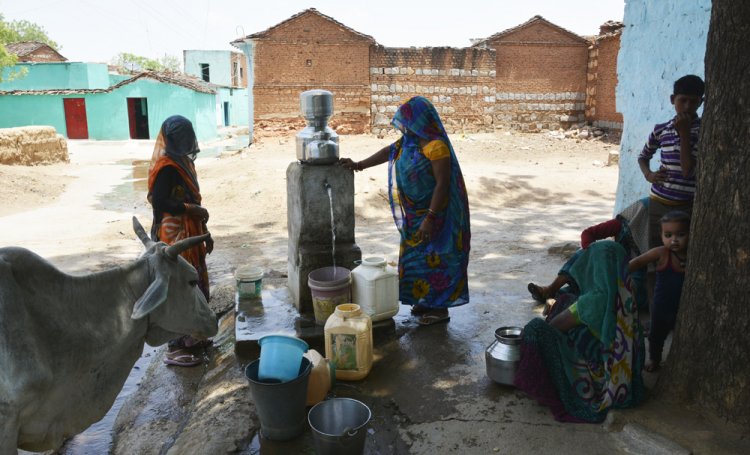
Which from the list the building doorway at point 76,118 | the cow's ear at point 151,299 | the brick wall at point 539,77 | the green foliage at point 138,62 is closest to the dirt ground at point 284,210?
the cow's ear at point 151,299

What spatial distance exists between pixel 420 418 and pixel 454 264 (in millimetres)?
1344

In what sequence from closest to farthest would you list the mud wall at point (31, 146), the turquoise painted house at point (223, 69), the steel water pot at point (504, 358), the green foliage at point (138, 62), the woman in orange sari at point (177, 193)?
the steel water pot at point (504, 358), the woman in orange sari at point (177, 193), the mud wall at point (31, 146), the turquoise painted house at point (223, 69), the green foliage at point (138, 62)

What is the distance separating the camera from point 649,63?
567 cm

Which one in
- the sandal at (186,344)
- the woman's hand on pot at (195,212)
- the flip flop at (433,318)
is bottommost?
the sandal at (186,344)

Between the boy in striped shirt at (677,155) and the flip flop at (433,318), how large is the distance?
1.58m

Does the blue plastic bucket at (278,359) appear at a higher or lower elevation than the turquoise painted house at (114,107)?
lower

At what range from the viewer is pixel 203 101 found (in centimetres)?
2883

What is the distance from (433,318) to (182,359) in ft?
6.19

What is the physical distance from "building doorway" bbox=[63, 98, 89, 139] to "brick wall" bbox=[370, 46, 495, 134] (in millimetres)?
15996

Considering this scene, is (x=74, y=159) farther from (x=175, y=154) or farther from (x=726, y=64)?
(x=726, y=64)

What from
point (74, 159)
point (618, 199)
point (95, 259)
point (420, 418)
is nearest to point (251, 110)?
point (74, 159)

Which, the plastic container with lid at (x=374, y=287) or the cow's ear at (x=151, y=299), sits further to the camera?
the plastic container with lid at (x=374, y=287)

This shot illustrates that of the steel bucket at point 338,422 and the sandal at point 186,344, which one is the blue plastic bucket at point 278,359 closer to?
the steel bucket at point 338,422

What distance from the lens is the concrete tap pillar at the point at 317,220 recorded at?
13.5 ft
